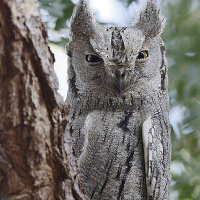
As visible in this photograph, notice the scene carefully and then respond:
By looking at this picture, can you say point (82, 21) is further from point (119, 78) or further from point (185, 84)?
point (185, 84)

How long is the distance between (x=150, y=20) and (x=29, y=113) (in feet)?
5.44

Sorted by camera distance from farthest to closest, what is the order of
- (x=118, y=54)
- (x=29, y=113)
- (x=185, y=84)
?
(x=185, y=84) < (x=118, y=54) < (x=29, y=113)

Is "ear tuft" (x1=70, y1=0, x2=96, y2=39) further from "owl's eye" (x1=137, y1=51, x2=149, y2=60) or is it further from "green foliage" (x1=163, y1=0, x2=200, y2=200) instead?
"green foliage" (x1=163, y1=0, x2=200, y2=200)

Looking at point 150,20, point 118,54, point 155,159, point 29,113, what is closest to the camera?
point 29,113

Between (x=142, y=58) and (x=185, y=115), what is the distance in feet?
4.10

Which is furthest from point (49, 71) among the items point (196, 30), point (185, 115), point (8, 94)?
point (196, 30)

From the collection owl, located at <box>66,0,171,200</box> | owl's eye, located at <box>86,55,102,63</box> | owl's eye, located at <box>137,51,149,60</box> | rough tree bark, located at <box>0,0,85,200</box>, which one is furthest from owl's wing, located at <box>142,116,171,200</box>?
rough tree bark, located at <box>0,0,85,200</box>

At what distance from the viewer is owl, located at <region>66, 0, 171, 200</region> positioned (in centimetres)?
292

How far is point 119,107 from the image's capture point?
311 cm

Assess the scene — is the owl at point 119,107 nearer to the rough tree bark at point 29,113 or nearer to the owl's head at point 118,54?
the owl's head at point 118,54

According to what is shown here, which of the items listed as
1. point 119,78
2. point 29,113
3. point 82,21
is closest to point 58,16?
point 82,21

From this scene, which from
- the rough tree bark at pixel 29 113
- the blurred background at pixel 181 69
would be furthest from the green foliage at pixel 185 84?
the rough tree bark at pixel 29 113

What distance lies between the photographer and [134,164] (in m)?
2.96

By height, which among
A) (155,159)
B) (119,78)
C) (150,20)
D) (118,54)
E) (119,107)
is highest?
(150,20)
